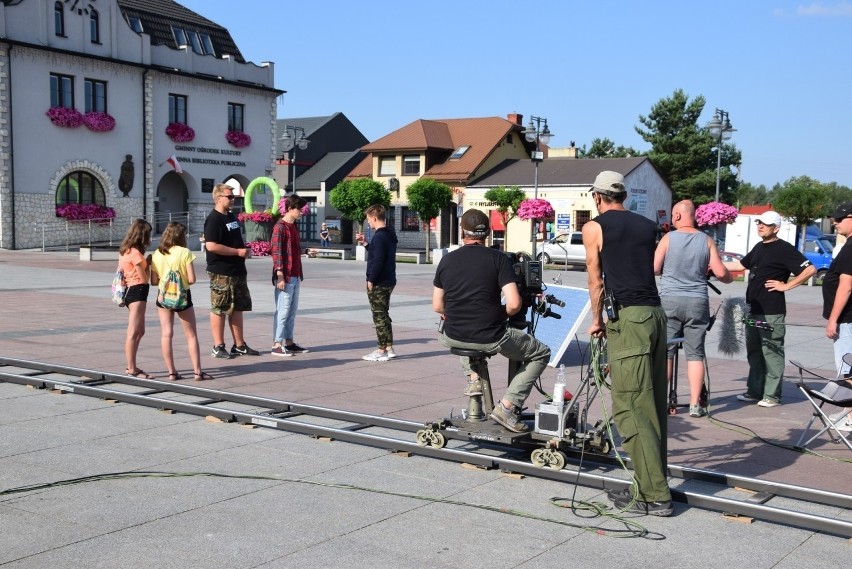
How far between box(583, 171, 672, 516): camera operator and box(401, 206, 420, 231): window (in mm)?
49224

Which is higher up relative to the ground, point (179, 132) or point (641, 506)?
point (179, 132)

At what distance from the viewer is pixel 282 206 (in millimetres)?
10844

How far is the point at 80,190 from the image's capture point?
39.6 meters

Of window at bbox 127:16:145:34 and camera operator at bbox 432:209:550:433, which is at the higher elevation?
window at bbox 127:16:145:34

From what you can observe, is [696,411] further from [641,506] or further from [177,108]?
[177,108]

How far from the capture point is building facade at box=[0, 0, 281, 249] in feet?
120

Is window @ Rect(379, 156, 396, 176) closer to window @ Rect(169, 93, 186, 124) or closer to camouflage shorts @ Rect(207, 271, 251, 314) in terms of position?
window @ Rect(169, 93, 186, 124)

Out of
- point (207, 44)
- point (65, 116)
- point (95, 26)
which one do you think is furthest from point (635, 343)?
point (207, 44)

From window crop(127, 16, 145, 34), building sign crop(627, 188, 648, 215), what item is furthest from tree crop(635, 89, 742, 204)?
window crop(127, 16, 145, 34)

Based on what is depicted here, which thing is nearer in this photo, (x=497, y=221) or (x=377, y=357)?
(x=377, y=357)

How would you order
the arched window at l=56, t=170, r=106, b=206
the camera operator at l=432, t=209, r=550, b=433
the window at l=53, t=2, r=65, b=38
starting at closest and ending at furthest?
the camera operator at l=432, t=209, r=550, b=433 < the window at l=53, t=2, r=65, b=38 < the arched window at l=56, t=170, r=106, b=206

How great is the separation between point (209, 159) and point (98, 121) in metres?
6.93

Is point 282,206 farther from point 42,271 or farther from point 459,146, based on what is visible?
point 459,146

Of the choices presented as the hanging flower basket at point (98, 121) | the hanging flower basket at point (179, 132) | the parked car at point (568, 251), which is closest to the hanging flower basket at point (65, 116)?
the hanging flower basket at point (98, 121)
